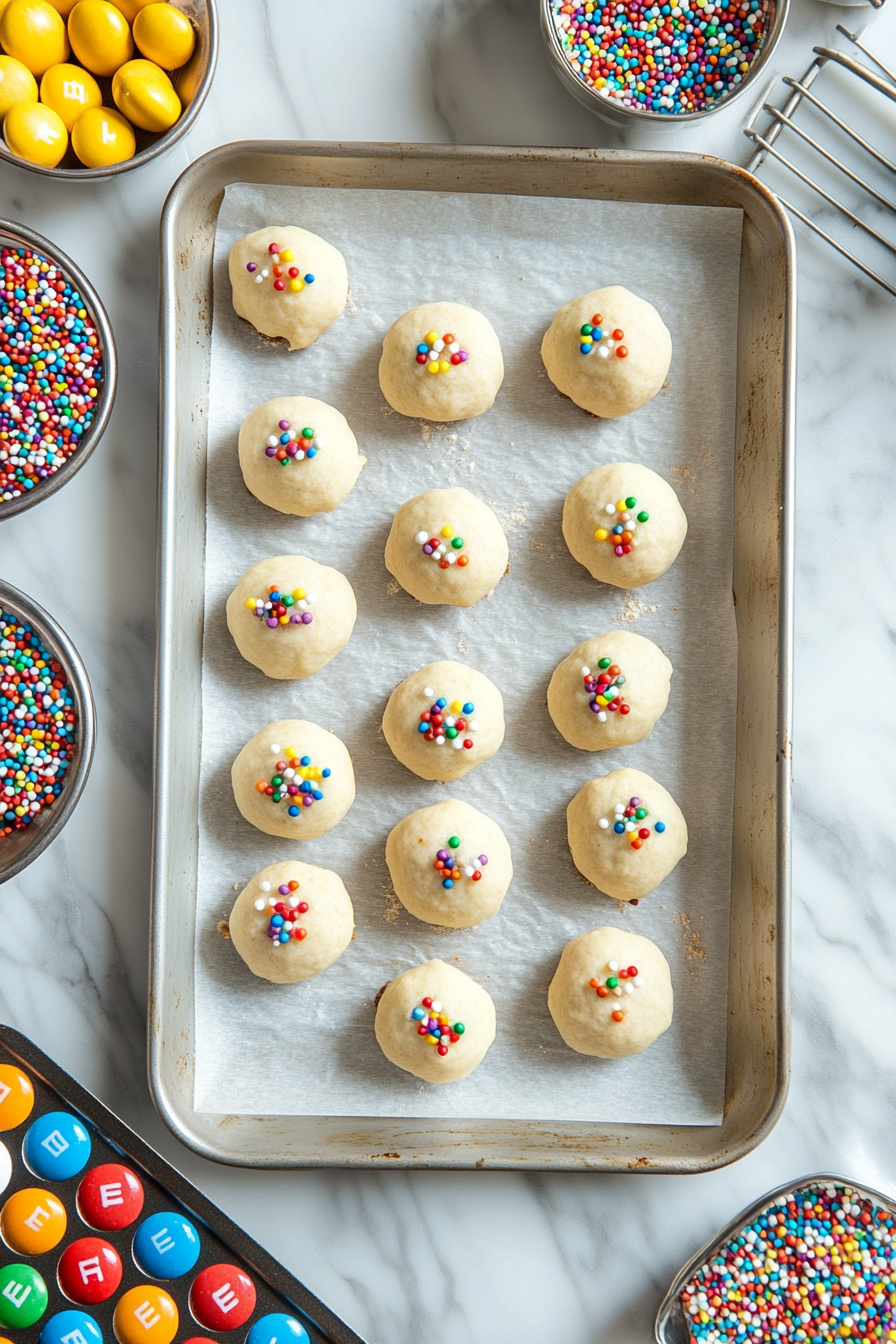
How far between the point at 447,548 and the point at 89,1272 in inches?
44.5

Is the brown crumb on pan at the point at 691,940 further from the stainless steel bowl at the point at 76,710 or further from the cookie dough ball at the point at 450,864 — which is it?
the stainless steel bowl at the point at 76,710

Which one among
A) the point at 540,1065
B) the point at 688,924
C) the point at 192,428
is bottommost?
the point at 540,1065

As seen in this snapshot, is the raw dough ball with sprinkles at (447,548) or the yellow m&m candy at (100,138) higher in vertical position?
the yellow m&m candy at (100,138)

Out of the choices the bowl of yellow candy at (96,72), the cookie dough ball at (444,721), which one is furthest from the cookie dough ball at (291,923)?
the bowl of yellow candy at (96,72)

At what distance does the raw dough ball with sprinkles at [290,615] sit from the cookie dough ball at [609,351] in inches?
19.0

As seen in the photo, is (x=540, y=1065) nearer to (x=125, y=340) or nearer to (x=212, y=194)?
(x=125, y=340)

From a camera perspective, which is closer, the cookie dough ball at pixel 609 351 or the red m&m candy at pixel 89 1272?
the red m&m candy at pixel 89 1272

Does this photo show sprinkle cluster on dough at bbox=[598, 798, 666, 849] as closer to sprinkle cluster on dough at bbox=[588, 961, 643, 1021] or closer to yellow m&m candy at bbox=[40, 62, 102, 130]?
sprinkle cluster on dough at bbox=[588, 961, 643, 1021]

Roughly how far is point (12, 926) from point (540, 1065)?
87 centimetres

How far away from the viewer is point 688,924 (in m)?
1.54

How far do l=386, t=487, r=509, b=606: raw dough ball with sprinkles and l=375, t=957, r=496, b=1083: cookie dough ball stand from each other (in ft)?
1.91

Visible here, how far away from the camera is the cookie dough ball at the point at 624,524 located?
147cm

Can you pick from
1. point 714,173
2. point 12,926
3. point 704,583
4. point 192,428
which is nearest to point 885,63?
point 714,173

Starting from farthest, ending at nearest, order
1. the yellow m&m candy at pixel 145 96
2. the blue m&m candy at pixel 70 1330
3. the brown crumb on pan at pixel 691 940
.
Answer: the brown crumb on pan at pixel 691 940, the yellow m&m candy at pixel 145 96, the blue m&m candy at pixel 70 1330
